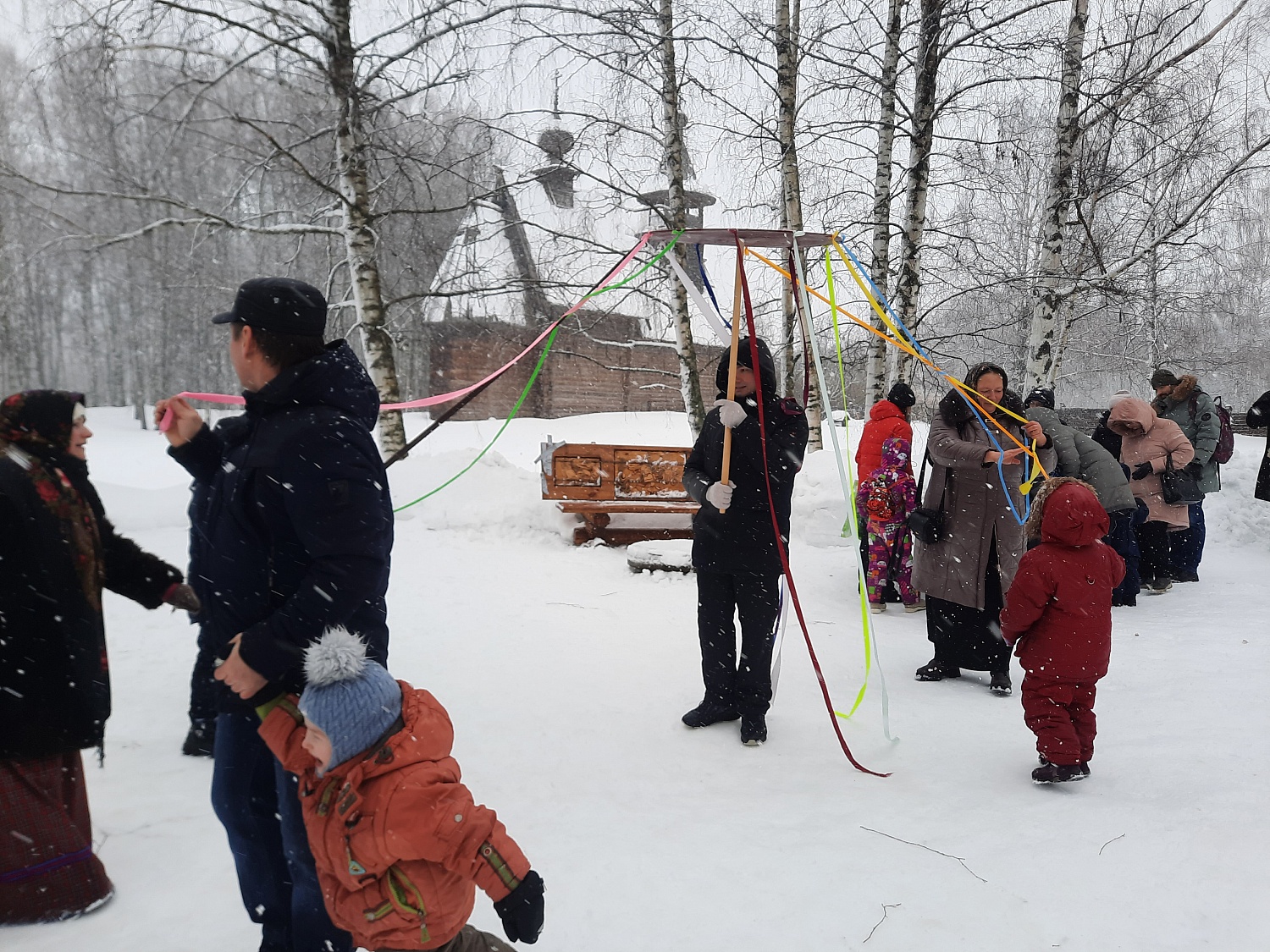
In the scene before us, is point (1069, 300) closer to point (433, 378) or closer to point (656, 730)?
point (656, 730)

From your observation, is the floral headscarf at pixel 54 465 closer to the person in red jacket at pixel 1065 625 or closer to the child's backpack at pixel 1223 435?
the person in red jacket at pixel 1065 625

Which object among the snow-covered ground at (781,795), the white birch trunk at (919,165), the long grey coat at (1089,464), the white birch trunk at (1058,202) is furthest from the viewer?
the white birch trunk at (1058,202)

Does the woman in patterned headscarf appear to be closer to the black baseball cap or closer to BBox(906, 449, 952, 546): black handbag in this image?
the black baseball cap

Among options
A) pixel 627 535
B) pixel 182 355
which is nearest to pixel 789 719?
pixel 627 535

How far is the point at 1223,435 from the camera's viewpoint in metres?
7.79

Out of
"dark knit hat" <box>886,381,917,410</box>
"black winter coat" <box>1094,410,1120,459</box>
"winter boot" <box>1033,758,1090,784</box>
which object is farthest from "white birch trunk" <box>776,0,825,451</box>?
"winter boot" <box>1033,758,1090,784</box>

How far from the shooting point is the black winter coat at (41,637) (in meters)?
2.23

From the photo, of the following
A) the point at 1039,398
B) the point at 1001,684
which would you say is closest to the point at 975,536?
the point at 1001,684

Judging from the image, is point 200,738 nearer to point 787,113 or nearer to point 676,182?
point 676,182

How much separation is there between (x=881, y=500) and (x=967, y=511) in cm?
161

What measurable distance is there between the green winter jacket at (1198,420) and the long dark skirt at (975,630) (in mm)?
3866

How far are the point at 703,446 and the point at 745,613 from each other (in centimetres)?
87

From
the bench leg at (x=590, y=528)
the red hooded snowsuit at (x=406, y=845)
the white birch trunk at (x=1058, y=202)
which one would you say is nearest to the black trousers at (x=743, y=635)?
the red hooded snowsuit at (x=406, y=845)

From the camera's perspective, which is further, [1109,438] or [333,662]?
[1109,438]
